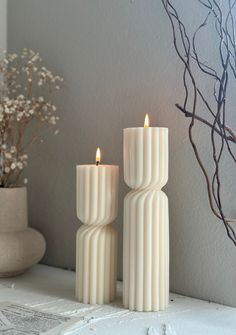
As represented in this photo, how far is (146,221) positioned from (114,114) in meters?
0.29

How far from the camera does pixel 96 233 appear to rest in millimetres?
804

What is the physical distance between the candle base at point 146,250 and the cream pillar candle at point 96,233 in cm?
5

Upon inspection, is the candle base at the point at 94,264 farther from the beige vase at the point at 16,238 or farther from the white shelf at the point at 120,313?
the beige vase at the point at 16,238

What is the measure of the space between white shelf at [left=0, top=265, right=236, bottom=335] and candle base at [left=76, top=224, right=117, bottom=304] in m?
0.02

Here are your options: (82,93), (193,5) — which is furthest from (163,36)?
(82,93)

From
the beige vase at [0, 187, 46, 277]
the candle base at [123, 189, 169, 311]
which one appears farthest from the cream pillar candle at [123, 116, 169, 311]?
the beige vase at [0, 187, 46, 277]

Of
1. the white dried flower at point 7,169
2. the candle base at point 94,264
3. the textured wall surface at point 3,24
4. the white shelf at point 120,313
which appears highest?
the textured wall surface at point 3,24

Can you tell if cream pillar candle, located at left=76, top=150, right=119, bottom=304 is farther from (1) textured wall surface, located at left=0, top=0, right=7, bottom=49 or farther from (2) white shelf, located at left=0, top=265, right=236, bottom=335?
(1) textured wall surface, located at left=0, top=0, right=7, bottom=49

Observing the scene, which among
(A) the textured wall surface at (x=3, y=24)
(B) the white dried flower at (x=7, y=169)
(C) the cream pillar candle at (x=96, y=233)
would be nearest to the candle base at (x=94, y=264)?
(C) the cream pillar candle at (x=96, y=233)

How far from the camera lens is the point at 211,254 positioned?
2.68 ft

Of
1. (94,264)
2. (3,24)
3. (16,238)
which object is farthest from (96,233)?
(3,24)

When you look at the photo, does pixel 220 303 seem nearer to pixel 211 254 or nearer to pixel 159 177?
pixel 211 254

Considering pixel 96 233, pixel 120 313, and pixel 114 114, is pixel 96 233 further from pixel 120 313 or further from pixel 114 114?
pixel 114 114

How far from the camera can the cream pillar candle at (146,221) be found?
2.49ft
